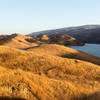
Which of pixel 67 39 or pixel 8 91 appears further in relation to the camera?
pixel 67 39

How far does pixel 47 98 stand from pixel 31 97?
44.9 inches

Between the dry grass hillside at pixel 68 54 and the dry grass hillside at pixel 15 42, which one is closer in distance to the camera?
the dry grass hillside at pixel 68 54

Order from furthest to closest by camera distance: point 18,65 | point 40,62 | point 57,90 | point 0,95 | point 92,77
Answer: point 40,62 < point 18,65 < point 92,77 < point 57,90 < point 0,95

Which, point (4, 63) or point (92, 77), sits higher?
point (4, 63)

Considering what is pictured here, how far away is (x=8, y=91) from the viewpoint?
8602mm

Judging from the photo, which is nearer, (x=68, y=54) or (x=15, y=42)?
(x=68, y=54)

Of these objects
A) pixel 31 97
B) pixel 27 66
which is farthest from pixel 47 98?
pixel 27 66

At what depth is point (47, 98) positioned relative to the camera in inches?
361

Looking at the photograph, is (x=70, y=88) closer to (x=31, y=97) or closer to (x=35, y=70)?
(x=31, y=97)

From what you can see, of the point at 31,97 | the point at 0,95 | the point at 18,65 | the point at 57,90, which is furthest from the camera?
the point at 18,65

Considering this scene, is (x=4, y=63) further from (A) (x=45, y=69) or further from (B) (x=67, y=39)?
(B) (x=67, y=39)

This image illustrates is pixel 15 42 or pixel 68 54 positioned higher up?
pixel 15 42

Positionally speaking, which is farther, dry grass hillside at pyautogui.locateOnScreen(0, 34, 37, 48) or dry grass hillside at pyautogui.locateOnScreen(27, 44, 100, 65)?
dry grass hillside at pyautogui.locateOnScreen(0, 34, 37, 48)

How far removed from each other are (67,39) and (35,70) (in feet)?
422
